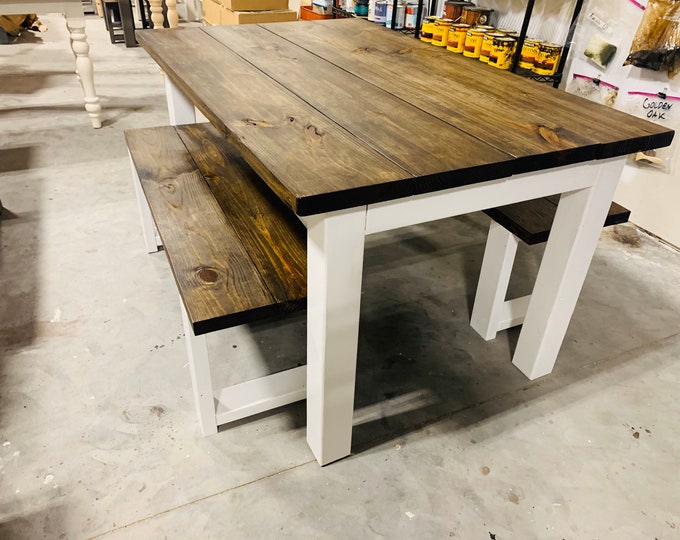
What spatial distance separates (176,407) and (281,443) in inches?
12.5

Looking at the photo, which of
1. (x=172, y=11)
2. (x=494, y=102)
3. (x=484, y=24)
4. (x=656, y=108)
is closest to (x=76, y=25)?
(x=172, y=11)

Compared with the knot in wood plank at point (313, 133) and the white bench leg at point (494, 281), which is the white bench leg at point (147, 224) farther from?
the white bench leg at point (494, 281)

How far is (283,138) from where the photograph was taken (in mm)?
1069

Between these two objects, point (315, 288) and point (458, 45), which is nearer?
point (315, 288)

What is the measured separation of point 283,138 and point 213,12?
4.00 m

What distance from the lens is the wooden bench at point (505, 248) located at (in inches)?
56.4

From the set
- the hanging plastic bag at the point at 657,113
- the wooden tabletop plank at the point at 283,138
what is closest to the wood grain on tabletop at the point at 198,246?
the wooden tabletop plank at the point at 283,138

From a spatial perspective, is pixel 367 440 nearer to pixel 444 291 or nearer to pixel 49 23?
pixel 444 291

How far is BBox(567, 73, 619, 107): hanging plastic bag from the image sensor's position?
2.32 meters

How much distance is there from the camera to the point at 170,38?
184cm

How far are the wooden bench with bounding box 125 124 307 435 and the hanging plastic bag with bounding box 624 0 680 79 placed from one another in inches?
64.9

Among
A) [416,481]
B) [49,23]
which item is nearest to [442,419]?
[416,481]

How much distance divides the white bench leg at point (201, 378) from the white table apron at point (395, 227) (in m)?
0.25

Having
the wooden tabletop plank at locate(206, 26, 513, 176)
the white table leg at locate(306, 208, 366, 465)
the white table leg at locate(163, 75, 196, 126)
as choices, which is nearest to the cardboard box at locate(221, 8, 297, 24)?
the white table leg at locate(163, 75, 196, 126)
